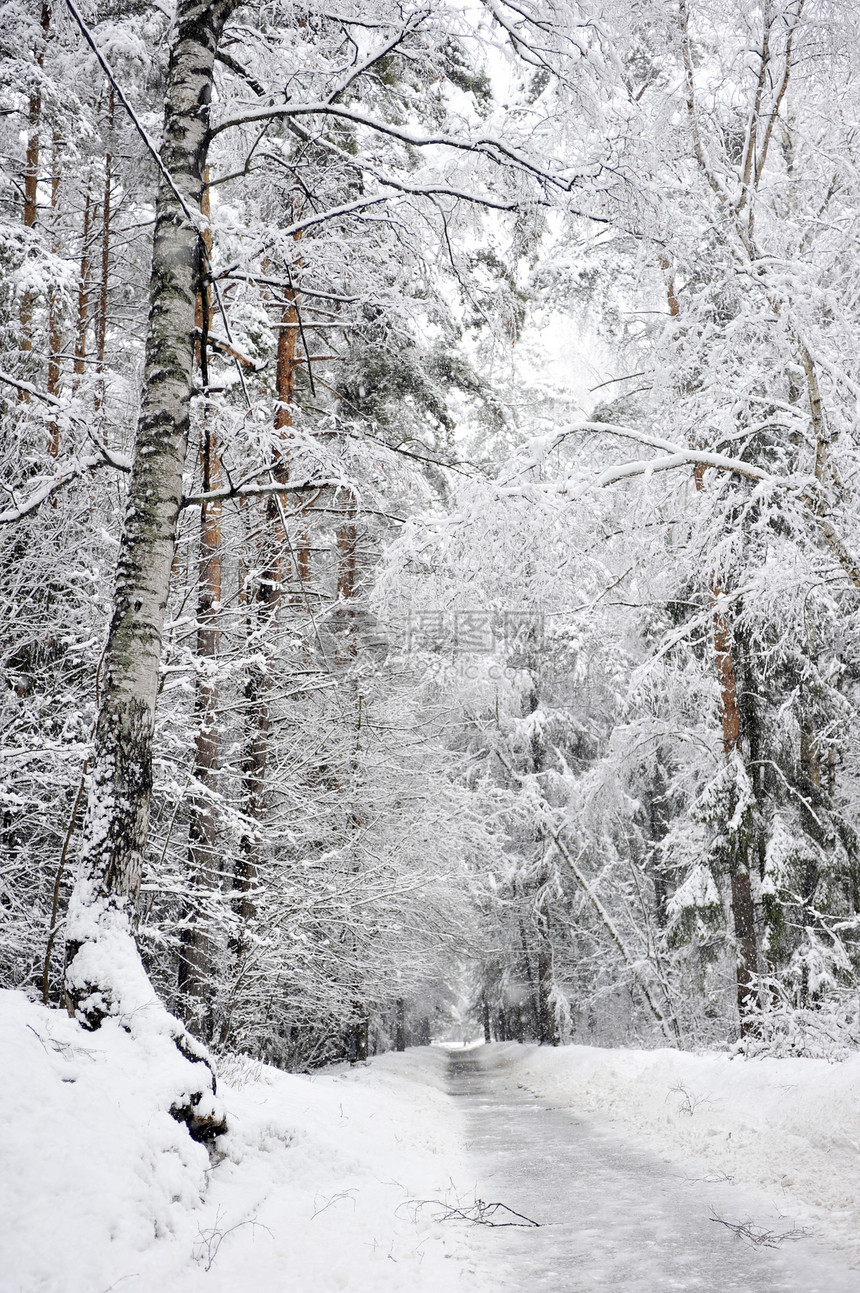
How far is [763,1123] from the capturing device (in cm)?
584

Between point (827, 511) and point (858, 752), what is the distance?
26.6 feet

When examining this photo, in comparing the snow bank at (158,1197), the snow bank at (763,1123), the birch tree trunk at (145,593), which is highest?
the birch tree trunk at (145,593)

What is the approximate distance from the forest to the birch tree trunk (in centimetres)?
2

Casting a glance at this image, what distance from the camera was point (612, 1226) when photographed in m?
4.15

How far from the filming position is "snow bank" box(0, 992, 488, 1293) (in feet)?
8.71

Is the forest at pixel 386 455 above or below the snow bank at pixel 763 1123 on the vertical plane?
above

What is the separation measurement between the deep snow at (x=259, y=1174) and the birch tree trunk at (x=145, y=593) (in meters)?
0.32

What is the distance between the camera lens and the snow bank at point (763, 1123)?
4.32 m

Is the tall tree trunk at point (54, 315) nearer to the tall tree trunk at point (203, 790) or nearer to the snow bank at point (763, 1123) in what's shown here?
the tall tree trunk at point (203, 790)

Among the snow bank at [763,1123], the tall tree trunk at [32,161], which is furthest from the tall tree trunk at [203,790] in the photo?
the snow bank at [763,1123]

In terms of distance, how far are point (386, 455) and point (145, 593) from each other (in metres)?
3.13

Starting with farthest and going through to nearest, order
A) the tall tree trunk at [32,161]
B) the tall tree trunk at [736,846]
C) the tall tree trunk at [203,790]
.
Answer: the tall tree trunk at [736,846], the tall tree trunk at [32,161], the tall tree trunk at [203,790]

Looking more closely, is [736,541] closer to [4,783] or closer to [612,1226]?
[612,1226]

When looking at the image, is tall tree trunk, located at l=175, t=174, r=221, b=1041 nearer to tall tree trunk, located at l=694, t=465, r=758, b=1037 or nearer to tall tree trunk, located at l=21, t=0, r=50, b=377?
tall tree trunk, located at l=21, t=0, r=50, b=377
